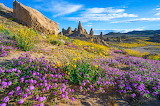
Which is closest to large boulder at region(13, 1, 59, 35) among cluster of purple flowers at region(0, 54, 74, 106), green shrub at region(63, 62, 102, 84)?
cluster of purple flowers at region(0, 54, 74, 106)

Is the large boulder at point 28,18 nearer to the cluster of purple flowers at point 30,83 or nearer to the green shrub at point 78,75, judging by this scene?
the cluster of purple flowers at point 30,83

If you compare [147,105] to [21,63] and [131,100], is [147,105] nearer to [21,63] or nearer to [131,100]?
[131,100]

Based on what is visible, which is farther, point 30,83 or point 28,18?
point 28,18

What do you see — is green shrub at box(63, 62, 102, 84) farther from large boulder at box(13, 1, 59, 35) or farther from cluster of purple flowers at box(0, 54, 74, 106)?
large boulder at box(13, 1, 59, 35)

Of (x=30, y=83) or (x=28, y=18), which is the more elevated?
(x=28, y=18)

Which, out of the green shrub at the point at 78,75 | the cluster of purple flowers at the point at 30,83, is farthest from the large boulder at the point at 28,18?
the green shrub at the point at 78,75

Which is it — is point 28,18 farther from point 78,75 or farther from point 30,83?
point 30,83

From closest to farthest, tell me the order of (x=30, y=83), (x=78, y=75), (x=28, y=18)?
(x=30, y=83) < (x=78, y=75) < (x=28, y=18)

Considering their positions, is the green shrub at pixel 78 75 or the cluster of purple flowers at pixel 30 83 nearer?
the cluster of purple flowers at pixel 30 83

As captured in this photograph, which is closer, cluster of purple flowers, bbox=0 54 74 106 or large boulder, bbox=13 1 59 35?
cluster of purple flowers, bbox=0 54 74 106

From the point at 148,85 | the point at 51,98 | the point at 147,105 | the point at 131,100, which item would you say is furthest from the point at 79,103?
the point at 148,85

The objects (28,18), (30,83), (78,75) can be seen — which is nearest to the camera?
(30,83)

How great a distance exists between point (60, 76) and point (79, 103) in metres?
1.20

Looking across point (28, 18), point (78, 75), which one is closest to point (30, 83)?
point (78, 75)
